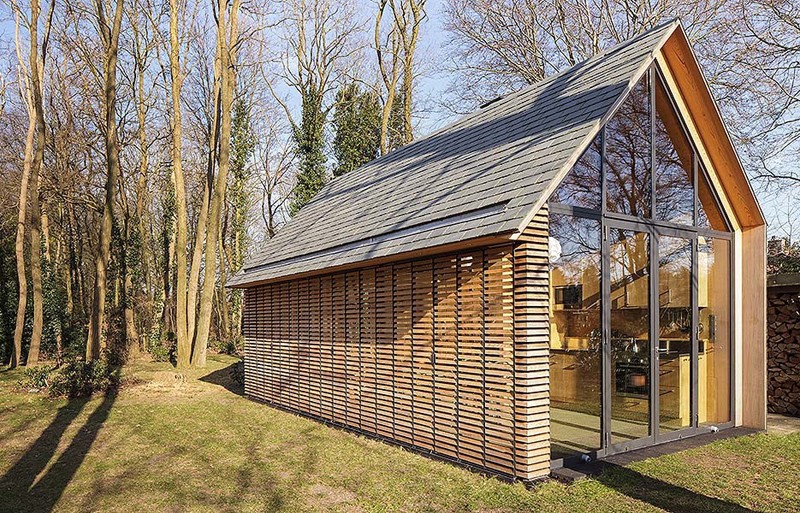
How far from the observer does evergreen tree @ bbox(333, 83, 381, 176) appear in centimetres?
2389

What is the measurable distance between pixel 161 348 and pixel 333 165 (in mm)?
9941

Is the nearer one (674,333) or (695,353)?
(674,333)

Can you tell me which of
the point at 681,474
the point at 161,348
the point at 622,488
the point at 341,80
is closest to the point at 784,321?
the point at 681,474

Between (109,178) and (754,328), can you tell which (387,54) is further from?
(754,328)

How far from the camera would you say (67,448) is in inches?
303

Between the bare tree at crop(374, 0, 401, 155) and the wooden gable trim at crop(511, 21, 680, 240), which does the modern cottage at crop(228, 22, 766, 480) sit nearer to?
the wooden gable trim at crop(511, 21, 680, 240)

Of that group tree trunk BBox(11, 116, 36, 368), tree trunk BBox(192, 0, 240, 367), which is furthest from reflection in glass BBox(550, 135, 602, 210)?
tree trunk BBox(11, 116, 36, 368)

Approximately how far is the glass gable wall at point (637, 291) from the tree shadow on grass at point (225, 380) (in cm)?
825

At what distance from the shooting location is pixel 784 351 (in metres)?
9.10

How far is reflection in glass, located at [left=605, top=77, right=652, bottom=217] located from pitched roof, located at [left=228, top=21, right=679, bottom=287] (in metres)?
0.43

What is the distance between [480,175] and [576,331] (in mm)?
2136

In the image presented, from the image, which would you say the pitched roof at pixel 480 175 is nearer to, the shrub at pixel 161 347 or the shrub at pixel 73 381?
the shrub at pixel 73 381

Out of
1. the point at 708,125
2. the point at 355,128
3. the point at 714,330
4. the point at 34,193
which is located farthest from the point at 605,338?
the point at 355,128

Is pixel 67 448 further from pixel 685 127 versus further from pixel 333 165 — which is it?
pixel 333 165
